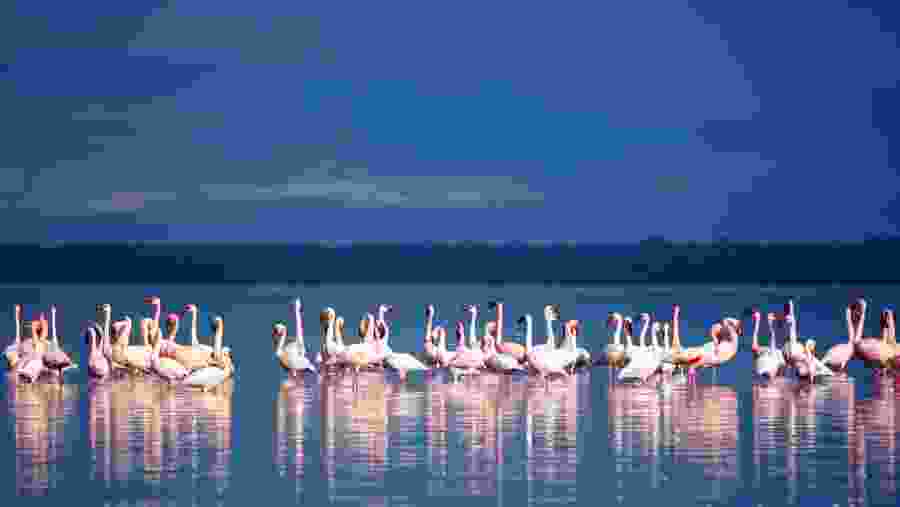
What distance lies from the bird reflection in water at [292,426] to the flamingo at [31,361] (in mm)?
3220

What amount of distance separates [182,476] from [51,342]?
10.8 m

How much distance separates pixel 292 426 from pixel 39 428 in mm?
2593

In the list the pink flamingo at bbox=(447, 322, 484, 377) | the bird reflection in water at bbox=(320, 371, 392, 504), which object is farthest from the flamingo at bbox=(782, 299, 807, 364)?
the bird reflection in water at bbox=(320, 371, 392, 504)

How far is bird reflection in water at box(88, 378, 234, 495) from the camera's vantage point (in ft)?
54.8

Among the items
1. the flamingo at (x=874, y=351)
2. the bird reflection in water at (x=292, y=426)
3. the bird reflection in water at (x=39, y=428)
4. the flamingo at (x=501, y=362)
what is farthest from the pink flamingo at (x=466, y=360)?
the flamingo at (x=874, y=351)

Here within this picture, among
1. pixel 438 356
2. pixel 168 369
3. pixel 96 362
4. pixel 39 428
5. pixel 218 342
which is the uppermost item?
pixel 218 342

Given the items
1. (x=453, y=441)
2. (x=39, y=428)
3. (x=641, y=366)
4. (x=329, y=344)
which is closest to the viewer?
(x=453, y=441)

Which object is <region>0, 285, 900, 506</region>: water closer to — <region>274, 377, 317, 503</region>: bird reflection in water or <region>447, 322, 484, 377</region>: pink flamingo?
<region>274, 377, 317, 503</region>: bird reflection in water

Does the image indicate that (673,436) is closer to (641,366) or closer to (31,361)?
(641,366)

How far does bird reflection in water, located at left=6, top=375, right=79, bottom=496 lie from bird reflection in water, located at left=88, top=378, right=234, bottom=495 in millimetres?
312

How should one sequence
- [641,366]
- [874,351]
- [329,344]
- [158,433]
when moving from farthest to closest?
[874,351]
[329,344]
[641,366]
[158,433]

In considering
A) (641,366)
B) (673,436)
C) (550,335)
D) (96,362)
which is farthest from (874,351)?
(96,362)

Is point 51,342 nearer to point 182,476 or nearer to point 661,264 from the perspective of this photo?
point 182,476

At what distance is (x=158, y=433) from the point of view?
63.8ft
